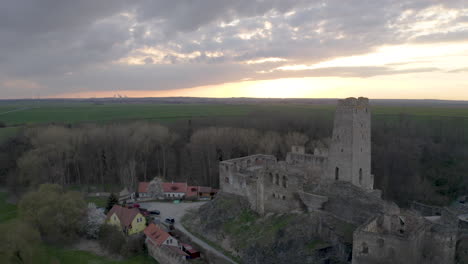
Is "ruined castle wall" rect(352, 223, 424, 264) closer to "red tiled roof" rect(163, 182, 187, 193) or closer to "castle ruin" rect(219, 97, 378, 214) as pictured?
"castle ruin" rect(219, 97, 378, 214)

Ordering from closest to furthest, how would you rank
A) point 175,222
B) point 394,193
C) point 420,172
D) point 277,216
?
1. point 277,216
2. point 175,222
3. point 394,193
4. point 420,172

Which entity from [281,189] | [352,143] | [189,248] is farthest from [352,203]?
[189,248]

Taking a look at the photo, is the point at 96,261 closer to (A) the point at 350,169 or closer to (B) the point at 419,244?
(A) the point at 350,169

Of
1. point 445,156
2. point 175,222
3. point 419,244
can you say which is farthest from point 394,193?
point 175,222

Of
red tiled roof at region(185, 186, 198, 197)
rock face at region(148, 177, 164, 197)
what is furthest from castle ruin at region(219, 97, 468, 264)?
rock face at region(148, 177, 164, 197)

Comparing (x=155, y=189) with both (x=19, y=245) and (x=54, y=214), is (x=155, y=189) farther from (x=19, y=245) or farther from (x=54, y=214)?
(x=19, y=245)

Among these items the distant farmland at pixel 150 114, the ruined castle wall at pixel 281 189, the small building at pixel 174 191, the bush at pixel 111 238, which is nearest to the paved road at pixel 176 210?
the small building at pixel 174 191

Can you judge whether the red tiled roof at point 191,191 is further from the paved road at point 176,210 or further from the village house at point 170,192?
the paved road at point 176,210
